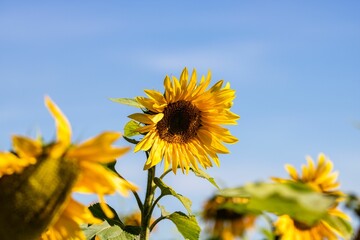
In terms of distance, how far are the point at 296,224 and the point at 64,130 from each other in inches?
82.7

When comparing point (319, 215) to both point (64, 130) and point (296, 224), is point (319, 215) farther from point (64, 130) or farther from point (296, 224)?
point (296, 224)

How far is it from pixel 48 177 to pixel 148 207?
189 centimetres

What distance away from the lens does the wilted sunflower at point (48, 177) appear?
826 mm

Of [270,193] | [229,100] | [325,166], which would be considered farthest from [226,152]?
[270,193]

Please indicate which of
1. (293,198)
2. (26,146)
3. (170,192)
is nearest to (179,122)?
(170,192)

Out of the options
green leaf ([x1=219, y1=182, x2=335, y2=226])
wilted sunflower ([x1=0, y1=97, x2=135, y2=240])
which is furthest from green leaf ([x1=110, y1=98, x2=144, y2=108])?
green leaf ([x1=219, y1=182, x2=335, y2=226])

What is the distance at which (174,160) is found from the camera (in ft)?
10.1

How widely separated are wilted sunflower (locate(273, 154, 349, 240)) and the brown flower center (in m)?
0.62

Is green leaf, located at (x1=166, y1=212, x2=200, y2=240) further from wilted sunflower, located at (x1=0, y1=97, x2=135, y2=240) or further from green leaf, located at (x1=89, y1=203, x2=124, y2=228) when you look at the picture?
wilted sunflower, located at (x1=0, y1=97, x2=135, y2=240)

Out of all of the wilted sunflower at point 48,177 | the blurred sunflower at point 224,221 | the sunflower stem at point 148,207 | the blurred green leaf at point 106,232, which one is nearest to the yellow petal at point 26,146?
the wilted sunflower at point 48,177

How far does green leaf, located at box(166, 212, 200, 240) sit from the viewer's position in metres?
2.60

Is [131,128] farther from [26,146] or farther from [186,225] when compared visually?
[26,146]

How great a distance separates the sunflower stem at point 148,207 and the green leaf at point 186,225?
14cm

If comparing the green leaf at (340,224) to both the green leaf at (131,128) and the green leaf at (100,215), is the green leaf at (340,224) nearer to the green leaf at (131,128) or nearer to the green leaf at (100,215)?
the green leaf at (100,215)
